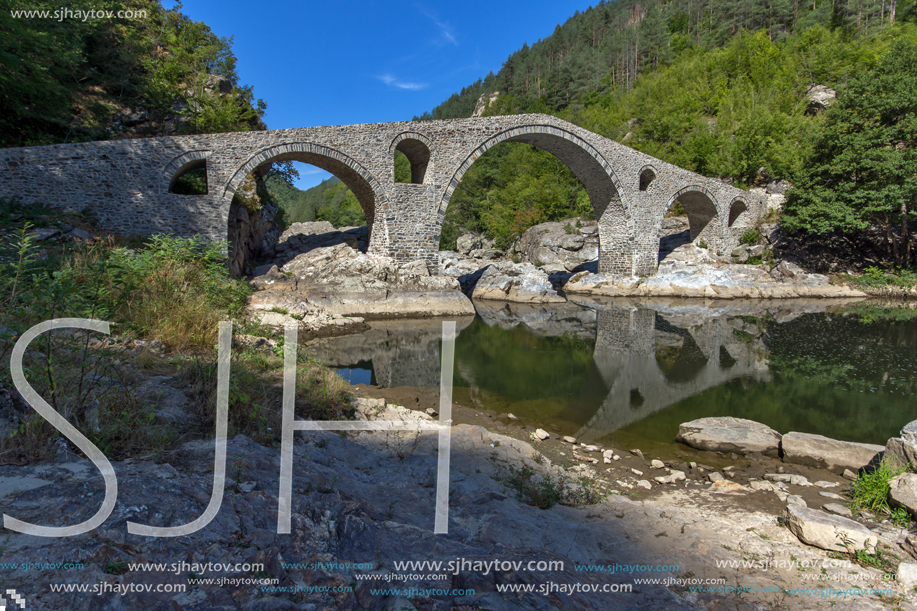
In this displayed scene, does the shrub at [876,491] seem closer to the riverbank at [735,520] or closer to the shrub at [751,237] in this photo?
the riverbank at [735,520]

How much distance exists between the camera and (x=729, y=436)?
15.7 ft

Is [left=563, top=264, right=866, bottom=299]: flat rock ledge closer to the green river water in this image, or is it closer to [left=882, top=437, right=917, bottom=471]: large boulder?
the green river water

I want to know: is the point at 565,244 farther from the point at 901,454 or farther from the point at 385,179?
the point at 901,454

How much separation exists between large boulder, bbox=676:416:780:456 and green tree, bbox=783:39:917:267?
1700 centimetres

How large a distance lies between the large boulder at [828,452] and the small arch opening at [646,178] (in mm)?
17643

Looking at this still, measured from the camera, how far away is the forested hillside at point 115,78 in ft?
32.5

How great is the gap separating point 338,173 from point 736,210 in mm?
21678

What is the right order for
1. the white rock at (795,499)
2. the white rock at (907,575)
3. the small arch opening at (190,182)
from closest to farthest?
1. the white rock at (907,575)
2. the white rock at (795,499)
3. the small arch opening at (190,182)

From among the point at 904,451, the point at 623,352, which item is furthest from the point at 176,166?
the point at 904,451

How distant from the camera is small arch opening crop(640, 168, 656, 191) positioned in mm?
19781

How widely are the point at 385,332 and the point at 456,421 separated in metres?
6.10

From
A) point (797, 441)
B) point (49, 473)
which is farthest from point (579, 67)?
point (49, 473)

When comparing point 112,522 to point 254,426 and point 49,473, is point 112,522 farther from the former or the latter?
point 254,426

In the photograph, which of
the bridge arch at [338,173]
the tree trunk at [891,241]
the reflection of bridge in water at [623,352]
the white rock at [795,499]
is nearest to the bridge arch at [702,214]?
the tree trunk at [891,241]
